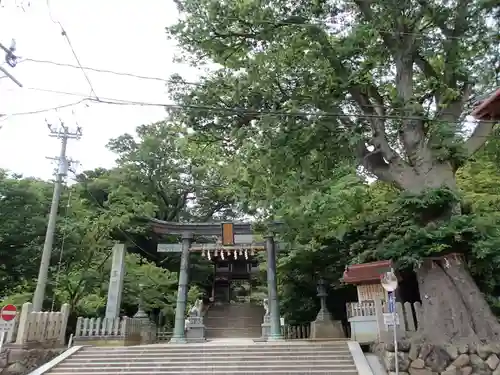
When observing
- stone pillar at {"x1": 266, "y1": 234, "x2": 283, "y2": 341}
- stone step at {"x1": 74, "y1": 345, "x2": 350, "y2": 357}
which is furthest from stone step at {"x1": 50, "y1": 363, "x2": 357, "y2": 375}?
stone pillar at {"x1": 266, "y1": 234, "x2": 283, "y2": 341}

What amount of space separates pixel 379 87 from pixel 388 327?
705cm

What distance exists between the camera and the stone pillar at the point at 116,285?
1318 centimetres

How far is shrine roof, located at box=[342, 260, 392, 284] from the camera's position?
945 cm

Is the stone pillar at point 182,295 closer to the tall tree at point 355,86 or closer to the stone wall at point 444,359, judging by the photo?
the tall tree at point 355,86

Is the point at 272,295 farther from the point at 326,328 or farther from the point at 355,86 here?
the point at 355,86

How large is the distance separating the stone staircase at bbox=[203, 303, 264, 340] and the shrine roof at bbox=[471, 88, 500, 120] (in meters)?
15.8

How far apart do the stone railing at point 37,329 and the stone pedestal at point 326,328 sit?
8386 mm

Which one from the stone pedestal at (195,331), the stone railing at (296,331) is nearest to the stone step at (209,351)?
the stone pedestal at (195,331)

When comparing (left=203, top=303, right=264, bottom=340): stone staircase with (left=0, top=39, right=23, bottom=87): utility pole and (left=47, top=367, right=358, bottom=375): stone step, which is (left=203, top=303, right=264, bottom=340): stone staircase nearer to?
(left=47, top=367, right=358, bottom=375): stone step

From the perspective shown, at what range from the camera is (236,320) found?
70.5ft

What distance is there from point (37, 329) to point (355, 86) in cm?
1064

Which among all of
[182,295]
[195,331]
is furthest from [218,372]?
[195,331]

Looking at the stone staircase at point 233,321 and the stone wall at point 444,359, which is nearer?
the stone wall at point 444,359

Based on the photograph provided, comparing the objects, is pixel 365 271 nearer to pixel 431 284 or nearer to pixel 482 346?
pixel 431 284
